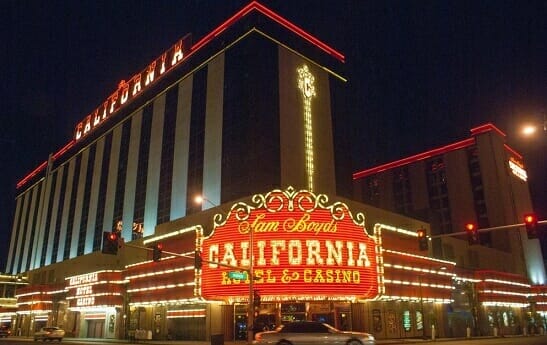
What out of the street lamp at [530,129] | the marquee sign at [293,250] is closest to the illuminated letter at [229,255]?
the marquee sign at [293,250]

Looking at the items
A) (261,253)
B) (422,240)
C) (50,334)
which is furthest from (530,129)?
(50,334)

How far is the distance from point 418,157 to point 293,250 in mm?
70984

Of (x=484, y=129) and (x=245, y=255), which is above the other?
(x=484, y=129)

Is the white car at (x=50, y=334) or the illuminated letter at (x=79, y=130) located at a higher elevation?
the illuminated letter at (x=79, y=130)

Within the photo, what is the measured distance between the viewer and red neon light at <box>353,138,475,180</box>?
91.5 metres

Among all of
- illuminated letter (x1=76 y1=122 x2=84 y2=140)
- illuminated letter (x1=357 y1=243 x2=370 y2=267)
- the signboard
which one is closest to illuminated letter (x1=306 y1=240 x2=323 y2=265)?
illuminated letter (x1=357 y1=243 x2=370 y2=267)

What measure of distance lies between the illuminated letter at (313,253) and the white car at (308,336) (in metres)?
12.3

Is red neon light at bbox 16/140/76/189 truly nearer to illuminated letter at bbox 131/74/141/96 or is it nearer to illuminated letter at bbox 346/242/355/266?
illuminated letter at bbox 131/74/141/96

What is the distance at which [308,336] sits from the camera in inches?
899

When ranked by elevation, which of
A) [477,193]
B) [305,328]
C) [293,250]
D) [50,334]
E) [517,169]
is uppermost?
[517,169]

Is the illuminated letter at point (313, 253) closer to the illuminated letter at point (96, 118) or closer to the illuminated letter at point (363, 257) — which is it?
the illuminated letter at point (363, 257)

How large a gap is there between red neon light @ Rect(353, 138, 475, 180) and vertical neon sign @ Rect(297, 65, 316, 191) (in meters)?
42.8

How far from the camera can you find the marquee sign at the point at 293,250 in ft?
117

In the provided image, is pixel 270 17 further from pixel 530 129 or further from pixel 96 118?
pixel 530 129
